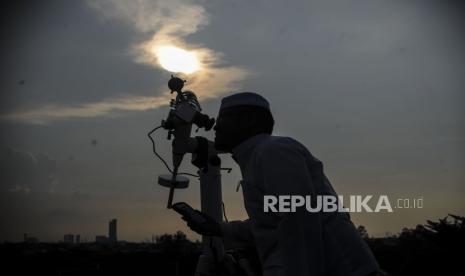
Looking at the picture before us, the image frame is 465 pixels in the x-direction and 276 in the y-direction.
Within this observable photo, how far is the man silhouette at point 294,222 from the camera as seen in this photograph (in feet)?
7.52

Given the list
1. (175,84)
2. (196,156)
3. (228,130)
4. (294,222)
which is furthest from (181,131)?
(294,222)

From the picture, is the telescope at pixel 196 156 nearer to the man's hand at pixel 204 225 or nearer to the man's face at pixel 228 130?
the man's hand at pixel 204 225

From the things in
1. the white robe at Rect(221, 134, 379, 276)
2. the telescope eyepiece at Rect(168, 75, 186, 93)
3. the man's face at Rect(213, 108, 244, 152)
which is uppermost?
the telescope eyepiece at Rect(168, 75, 186, 93)

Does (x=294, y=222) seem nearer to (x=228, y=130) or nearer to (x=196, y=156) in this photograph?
(x=228, y=130)

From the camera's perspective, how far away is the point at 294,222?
2299 millimetres

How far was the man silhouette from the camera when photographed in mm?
2293

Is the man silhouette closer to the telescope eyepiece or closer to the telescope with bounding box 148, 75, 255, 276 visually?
the telescope with bounding box 148, 75, 255, 276

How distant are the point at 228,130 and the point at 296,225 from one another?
0.78 metres

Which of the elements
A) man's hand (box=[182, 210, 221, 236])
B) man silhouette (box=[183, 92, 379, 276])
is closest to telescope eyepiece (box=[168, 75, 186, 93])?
man's hand (box=[182, 210, 221, 236])

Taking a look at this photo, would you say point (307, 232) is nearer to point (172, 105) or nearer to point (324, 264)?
point (324, 264)

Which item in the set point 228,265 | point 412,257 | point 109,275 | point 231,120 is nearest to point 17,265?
point 109,275

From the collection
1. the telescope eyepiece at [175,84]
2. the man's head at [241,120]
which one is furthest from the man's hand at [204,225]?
the telescope eyepiece at [175,84]

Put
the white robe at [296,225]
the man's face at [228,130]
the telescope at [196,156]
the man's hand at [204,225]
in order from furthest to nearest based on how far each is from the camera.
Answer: the telescope at [196,156]
the man's hand at [204,225]
the man's face at [228,130]
the white robe at [296,225]

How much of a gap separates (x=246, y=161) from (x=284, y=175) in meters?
0.48
